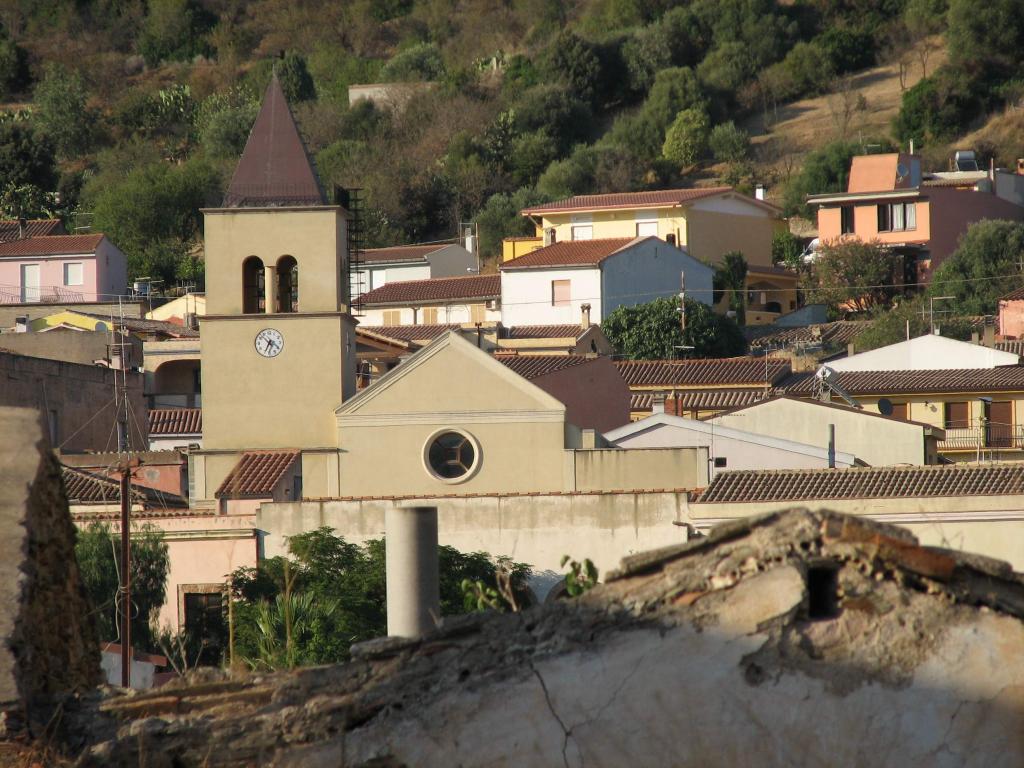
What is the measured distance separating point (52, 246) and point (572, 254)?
19.2m

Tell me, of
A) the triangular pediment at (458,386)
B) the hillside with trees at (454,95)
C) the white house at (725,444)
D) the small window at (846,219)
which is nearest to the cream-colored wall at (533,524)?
the triangular pediment at (458,386)

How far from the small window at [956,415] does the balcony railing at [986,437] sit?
0.48 feet

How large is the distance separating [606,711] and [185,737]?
158 cm

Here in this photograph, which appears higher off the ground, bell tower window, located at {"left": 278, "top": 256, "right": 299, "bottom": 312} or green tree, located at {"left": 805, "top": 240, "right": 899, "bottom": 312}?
green tree, located at {"left": 805, "top": 240, "right": 899, "bottom": 312}

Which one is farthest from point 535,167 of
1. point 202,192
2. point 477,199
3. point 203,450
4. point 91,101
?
point 203,450

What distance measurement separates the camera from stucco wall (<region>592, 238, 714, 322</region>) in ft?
221

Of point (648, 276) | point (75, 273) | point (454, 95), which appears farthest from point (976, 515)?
point (454, 95)

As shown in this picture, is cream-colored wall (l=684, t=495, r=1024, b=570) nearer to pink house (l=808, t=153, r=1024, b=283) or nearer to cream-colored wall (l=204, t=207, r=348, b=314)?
cream-colored wall (l=204, t=207, r=348, b=314)

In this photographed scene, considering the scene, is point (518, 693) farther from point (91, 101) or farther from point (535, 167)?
point (91, 101)

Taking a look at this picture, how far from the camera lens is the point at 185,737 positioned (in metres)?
7.49

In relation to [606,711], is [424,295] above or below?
above

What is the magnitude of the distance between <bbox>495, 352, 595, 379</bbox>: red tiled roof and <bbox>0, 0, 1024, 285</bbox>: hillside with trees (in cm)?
3742

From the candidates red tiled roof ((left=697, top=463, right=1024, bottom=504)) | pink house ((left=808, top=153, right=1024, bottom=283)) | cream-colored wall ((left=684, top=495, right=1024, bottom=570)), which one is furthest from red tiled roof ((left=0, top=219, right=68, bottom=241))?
cream-colored wall ((left=684, top=495, right=1024, bottom=570))

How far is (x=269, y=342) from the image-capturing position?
1567 inches
